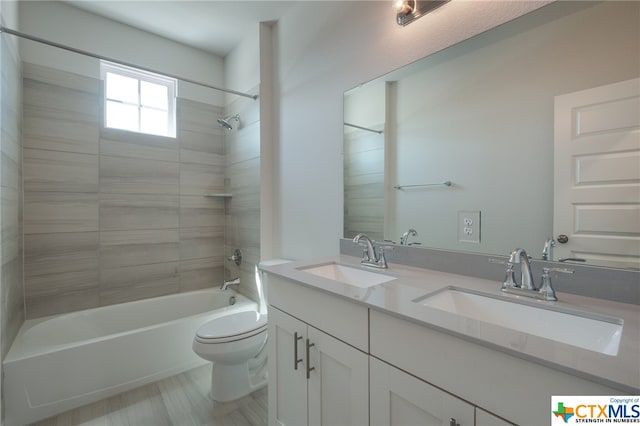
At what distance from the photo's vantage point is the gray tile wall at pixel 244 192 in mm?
2477

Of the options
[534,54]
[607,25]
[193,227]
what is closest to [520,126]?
[534,54]

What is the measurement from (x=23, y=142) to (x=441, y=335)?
2910mm

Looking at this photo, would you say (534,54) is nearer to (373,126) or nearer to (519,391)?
(373,126)

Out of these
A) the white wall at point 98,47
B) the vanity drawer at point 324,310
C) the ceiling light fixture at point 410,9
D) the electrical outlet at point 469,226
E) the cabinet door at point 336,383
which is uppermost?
the white wall at point 98,47

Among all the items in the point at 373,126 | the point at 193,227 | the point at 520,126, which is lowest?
the point at 193,227

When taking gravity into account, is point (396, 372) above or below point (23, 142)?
below

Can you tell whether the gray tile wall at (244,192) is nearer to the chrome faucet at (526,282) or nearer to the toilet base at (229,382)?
the toilet base at (229,382)

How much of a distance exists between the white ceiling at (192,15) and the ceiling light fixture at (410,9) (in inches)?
42.1

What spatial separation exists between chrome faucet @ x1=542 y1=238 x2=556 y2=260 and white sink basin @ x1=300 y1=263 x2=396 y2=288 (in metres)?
0.56

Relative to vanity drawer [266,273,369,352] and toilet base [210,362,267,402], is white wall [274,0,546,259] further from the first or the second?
A: toilet base [210,362,267,402]

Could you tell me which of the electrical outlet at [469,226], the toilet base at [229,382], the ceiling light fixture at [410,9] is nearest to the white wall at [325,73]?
the ceiling light fixture at [410,9]

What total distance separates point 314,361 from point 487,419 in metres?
0.62

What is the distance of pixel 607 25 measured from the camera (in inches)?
36.9

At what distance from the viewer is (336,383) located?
3.34 ft
